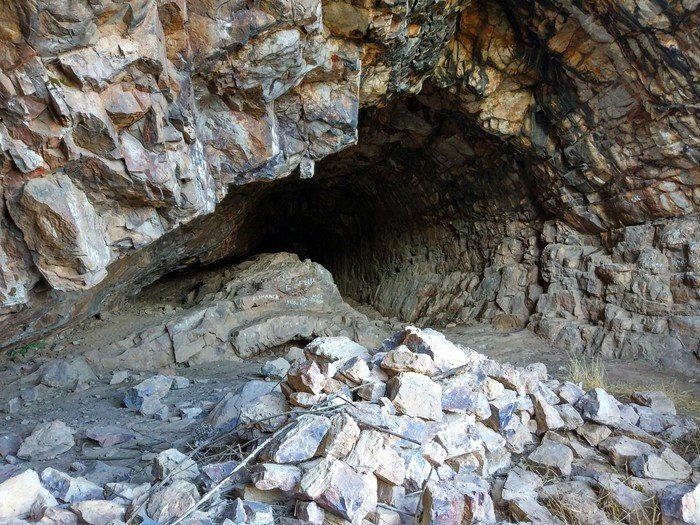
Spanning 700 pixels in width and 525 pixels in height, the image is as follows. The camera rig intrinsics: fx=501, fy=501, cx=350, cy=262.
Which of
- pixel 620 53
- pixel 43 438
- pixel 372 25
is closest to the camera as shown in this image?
pixel 43 438

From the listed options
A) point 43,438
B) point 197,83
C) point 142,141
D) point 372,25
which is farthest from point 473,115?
point 43,438

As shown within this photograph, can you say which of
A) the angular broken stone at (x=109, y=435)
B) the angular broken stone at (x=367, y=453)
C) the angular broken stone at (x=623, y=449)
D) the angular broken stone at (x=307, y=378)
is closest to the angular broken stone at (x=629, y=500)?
the angular broken stone at (x=623, y=449)

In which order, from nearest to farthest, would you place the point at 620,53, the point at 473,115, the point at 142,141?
the point at 142,141 → the point at 620,53 → the point at 473,115

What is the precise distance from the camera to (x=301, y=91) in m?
6.71

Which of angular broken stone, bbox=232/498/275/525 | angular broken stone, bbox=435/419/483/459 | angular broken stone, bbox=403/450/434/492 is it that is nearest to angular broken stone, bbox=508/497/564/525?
angular broken stone, bbox=435/419/483/459

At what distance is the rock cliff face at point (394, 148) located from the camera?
4238 millimetres

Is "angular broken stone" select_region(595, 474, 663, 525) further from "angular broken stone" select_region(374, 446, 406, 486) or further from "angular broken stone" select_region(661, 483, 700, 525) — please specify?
"angular broken stone" select_region(374, 446, 406, 486)

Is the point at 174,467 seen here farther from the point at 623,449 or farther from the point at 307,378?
the point at 623,449

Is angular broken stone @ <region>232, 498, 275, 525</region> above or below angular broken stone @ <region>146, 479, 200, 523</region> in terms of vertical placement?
below

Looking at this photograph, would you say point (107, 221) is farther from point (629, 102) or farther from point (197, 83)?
point (629, 102)

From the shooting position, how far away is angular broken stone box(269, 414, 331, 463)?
3.55 m

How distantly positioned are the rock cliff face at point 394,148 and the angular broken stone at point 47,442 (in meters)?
1.24

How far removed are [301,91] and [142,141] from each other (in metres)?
2.56

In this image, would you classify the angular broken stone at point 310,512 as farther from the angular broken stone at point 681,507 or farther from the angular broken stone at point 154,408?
the angular broken stone at point 154,408
